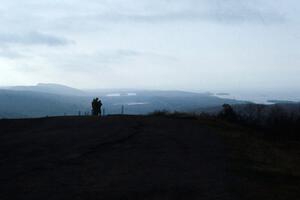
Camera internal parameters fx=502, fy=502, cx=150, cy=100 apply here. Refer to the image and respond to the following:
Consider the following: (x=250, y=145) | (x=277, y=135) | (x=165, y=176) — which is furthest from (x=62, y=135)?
(x=277, y=135)

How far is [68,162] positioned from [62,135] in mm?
4985

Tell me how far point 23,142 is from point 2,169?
4.25 metres

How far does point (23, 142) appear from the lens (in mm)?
15633

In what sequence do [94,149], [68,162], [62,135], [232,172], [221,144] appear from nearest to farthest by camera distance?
[232,172]
[68,162]
[94,149]
[221,144]
[62,135]

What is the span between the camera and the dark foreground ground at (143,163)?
9.17m

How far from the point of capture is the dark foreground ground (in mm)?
9172

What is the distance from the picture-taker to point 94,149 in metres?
14.0

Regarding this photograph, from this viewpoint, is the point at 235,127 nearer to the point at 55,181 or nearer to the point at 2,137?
the point at 2,137

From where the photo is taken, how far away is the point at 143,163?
467 inches

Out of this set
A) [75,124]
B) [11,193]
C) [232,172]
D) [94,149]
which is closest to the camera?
[11,193]

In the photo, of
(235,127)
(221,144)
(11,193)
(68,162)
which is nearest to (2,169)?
(68,162)

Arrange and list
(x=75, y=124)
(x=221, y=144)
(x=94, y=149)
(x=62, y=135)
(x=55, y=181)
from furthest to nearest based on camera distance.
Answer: (x=75, y=124) < (x=62, y=135) < (x=221, y=144) < (x=94, y=149) < (x=55, y=181)

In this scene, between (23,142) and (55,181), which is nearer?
(55,181)

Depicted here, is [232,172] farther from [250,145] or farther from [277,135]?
[277,135]
